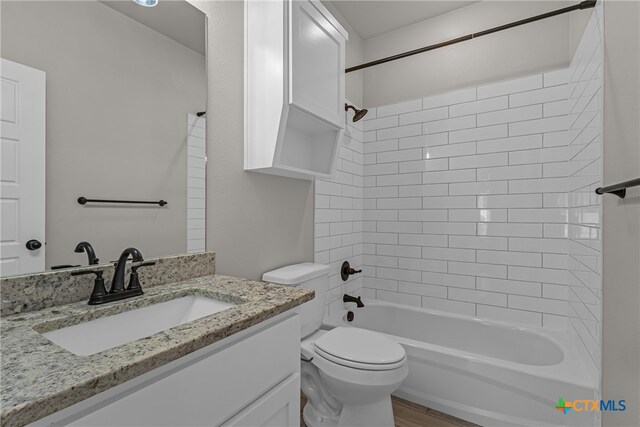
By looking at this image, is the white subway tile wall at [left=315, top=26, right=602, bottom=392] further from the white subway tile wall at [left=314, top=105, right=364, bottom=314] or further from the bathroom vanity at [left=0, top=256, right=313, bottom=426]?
the bathroom vanity at [left=0, top=256, right=313, bottom=426]

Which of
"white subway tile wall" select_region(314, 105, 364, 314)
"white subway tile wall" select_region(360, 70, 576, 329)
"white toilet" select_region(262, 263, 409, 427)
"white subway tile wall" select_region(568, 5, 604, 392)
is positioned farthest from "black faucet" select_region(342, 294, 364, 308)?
"white subway tile wall" select_region(568, 5, 604, 392)

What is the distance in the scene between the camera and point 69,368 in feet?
1.84

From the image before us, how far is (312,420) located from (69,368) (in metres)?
1.51

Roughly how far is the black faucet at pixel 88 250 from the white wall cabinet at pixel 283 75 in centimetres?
78

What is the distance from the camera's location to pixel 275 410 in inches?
37.7

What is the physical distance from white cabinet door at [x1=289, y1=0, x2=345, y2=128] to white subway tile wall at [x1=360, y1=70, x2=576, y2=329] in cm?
98

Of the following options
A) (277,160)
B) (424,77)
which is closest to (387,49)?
(424,77)

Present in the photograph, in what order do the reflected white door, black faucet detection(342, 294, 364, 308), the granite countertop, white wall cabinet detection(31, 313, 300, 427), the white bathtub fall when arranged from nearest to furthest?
the granite countertop, white wall cabinet detection(31, 313, 300, 427), the reflected white door, the white bathtub, black faucet detection(342, 294, 364, 308)

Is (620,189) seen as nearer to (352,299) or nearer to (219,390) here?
(219,390)

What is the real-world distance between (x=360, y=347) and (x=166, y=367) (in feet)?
3.75

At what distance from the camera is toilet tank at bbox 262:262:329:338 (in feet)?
5.41

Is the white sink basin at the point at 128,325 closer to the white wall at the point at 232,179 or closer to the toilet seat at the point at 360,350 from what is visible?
the white wall at the point at 232,179

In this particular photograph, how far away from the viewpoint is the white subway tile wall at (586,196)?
1.47m

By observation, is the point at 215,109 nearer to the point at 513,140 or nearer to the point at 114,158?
the point at 114,158
